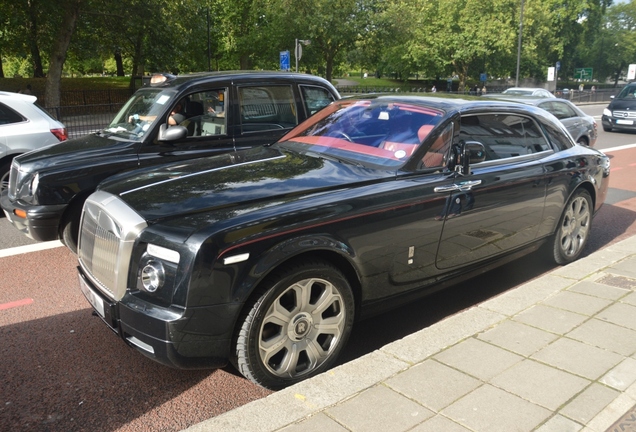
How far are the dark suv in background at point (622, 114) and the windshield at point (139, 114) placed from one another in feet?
60.4

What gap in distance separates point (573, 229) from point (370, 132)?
2.61 m

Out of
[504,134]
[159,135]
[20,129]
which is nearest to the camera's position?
[504,134]

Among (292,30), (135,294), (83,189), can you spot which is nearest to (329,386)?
(135,294)

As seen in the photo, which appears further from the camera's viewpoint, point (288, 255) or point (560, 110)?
point (560, 110)

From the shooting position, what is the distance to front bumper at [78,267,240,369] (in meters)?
2.84

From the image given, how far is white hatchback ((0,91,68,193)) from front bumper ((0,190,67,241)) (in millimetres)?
2631

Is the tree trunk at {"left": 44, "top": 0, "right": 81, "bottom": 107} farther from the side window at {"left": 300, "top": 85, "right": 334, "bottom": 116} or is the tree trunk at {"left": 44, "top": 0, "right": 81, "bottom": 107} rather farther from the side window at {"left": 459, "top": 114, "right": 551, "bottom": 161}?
the side window at {"left": 459, "top": 114, "right": 551, "bottom": 161}

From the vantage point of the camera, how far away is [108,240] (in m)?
3.16

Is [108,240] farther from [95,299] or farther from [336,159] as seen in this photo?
[336,159]

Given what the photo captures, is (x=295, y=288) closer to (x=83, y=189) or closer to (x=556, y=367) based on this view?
(x=556, y=367)

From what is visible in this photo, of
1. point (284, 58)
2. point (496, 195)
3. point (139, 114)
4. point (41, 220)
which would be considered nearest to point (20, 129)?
point (139, 114)

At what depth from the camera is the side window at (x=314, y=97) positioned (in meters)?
6.75

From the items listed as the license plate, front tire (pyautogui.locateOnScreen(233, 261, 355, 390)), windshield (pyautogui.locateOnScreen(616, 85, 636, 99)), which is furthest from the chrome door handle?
windshield (pyautogui.locateOnScreen(616, 85, 636, 99))

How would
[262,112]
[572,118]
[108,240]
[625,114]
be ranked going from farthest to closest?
[625,114] → [572,118] → [262,112] → [108,240]
